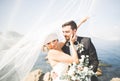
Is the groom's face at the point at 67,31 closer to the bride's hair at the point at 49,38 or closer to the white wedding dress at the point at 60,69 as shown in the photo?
the bride's hair at the point at 49,38

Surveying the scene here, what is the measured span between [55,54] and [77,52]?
0.23 m

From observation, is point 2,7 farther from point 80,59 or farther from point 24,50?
point 80,59

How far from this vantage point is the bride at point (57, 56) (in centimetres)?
236

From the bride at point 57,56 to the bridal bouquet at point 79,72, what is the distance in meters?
0.04

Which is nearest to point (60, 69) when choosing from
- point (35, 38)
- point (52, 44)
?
point (52, 44)

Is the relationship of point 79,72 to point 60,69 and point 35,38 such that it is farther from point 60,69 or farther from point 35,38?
point 35,38

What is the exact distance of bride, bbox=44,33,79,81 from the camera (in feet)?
7.75

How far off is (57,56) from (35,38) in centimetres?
30

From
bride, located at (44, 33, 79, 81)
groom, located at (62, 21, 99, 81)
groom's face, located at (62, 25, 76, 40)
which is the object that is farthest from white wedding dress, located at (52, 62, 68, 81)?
groom's face, located at (62, 25, 76, 40)

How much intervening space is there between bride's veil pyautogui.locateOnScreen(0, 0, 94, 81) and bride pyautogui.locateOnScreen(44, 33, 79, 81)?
71 millimetres

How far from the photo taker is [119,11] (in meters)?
→ 2.59

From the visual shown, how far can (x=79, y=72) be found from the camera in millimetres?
2318

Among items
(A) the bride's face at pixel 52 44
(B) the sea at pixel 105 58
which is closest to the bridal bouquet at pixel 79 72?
(B) the sea at pixel 105 58

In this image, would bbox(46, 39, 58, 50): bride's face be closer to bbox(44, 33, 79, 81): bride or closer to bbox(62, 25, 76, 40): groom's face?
bbox(44, 33, 79, 81): bride
